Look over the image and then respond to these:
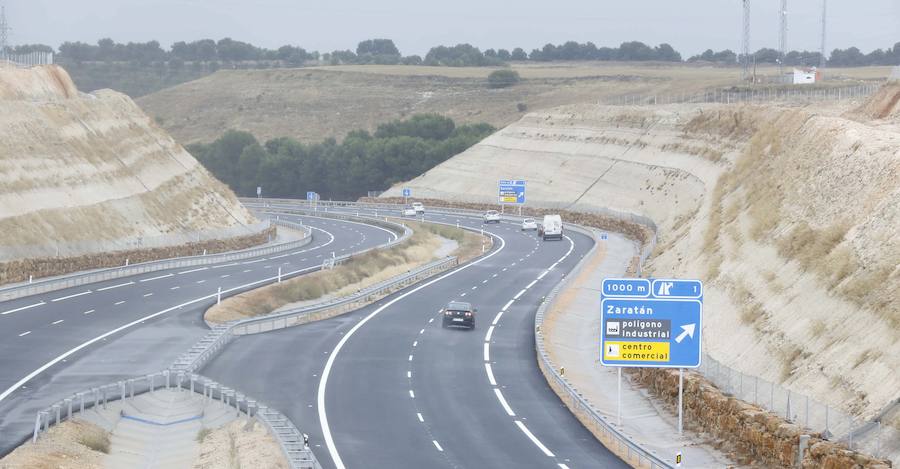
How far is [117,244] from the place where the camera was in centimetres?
8394

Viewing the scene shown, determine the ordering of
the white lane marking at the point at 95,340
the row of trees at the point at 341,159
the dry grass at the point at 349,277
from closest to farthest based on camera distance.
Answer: the white lane marking at the point at 95,340
the dry grass at the point at 349,277
the row of trees at the point at 341,159

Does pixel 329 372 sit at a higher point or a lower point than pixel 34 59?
lower

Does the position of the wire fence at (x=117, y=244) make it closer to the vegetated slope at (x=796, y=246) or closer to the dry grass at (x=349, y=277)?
the dry grass at (x=349, y=277)

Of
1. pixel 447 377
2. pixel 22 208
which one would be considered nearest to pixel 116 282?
pixel 22 208

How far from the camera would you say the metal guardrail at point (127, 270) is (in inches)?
2547

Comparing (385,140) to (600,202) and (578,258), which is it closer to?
(600,202)

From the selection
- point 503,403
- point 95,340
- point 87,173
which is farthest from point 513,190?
point 503,403

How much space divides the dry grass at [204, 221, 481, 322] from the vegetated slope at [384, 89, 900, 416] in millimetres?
15260

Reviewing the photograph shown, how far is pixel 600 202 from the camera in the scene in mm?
123438

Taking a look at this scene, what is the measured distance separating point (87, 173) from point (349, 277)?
74.8 feet

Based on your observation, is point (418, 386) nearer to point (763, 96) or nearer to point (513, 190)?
point (513, 190)

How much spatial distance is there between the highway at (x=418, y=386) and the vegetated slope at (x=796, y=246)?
603 cm

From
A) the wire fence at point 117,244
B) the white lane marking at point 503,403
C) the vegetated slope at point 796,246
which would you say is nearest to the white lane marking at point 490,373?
the white lane marking at point 503,403

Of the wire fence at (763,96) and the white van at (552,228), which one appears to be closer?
the white van at (552,228)
